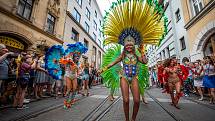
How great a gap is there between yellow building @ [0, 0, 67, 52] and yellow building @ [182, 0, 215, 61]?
13.1m

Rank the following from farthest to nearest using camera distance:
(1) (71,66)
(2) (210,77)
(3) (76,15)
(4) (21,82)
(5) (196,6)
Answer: (3) (76,15) < (5) (196,6) < (2) (210,77) < (1) (71,66) < (4) (21,82)

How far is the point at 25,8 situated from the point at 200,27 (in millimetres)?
14132

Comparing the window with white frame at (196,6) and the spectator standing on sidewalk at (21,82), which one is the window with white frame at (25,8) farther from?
the window with white frame at (196,6)

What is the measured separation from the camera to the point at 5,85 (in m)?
5.34

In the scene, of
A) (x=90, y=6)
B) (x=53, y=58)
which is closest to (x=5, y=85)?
(x=53, y=58)

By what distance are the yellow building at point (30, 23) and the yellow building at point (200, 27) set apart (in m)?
13.1

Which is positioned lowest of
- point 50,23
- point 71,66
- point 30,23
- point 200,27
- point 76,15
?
point 71,66

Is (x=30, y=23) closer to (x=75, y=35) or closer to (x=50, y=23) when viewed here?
(x=50, y=23)

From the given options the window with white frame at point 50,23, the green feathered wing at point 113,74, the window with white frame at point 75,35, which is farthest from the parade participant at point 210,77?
the window with white frame at point 75,35

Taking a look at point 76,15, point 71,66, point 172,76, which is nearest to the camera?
point 71,66

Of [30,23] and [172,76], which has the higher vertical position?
[30,23]

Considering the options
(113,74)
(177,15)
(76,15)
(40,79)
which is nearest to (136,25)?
(113,74)

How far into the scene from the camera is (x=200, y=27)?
11.3 m

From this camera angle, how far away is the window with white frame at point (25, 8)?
10.5 meters
